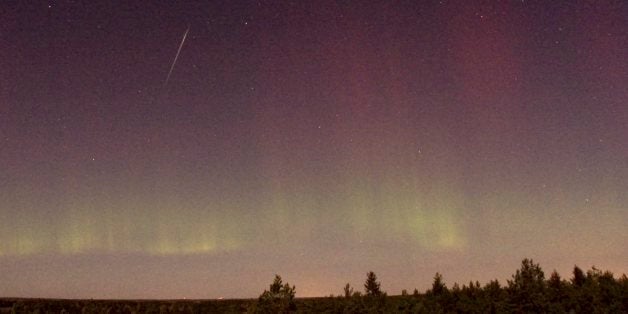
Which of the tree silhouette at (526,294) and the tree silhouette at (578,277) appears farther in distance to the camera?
the tree silhouette at (578,277)

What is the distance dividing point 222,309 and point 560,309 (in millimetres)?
22602

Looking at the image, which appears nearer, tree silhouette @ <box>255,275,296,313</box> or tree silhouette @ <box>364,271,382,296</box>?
tree silhouette @ <box>255,275,296,313</box>

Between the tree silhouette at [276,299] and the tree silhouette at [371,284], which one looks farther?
the tree silhouette at [371,284]

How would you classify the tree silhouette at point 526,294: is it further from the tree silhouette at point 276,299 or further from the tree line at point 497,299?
the tree silhouette at point 276,299

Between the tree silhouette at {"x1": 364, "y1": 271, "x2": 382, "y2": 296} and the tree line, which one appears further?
the tree silhouette at {"x1": 364, "y1": 271, "x2": 382, "y2": 296}

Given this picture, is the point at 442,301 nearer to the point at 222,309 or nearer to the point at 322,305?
the point at 322,305

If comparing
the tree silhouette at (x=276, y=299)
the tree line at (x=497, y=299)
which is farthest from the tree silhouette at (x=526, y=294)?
the tree silhouette at (x=276, y=299)

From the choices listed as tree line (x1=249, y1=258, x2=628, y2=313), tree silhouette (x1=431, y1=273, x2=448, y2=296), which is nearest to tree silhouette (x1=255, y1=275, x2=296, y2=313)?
tree line (x1=249, y1=258, x2=628, y2=313)

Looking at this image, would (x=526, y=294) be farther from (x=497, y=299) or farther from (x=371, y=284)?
(x=371, y=284)

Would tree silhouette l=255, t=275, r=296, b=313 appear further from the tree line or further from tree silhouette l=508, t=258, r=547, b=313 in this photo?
tree silhouette l=508, t=258, r=547, b=313

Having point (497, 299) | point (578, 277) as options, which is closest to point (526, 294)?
point (497, 299)

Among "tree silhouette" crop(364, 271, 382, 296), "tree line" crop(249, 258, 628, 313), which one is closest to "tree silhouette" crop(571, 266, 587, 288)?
"tree line" crop(249, 258, 628, 313)

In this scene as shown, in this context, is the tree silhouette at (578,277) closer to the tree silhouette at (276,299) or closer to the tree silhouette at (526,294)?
the tree silhouette at (526,294)

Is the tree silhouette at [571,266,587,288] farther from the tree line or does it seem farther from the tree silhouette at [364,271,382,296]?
the tree silhouette at [364,271,382,296]
